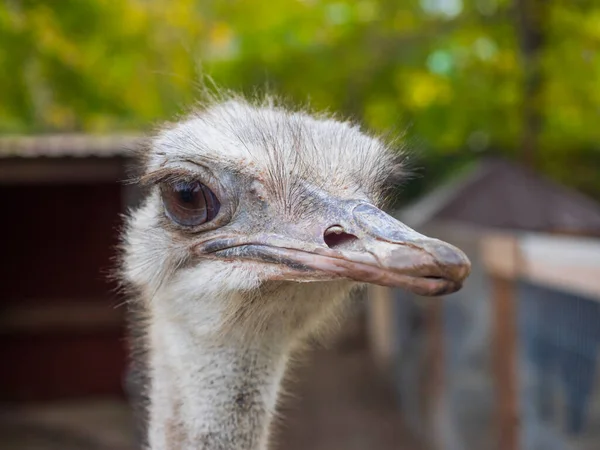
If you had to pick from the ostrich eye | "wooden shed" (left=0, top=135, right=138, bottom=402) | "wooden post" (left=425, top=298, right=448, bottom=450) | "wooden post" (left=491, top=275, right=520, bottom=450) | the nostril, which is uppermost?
"wooden shed" (left=0, top=135, right=138, bottom=402)

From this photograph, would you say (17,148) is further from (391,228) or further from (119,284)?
(391,228)

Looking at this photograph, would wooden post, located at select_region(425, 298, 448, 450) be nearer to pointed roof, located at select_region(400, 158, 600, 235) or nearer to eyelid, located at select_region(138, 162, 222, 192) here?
pointed roof, located at select_region(400, 158, 600, 235)

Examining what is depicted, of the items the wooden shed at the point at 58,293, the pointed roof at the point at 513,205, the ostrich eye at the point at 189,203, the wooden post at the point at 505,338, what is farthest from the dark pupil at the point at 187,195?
the wooden shed at the point at 58,293

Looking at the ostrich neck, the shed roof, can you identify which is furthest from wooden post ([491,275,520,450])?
the shed roof

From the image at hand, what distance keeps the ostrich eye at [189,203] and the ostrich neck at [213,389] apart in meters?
A: 0.21

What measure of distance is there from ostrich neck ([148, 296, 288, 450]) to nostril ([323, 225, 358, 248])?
15.0 inches

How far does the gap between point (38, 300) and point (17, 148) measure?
5.00 ft

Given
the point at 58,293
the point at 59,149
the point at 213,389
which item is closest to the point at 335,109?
the point at 59,149

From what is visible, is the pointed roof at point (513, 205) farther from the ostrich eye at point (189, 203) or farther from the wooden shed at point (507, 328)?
the ostrich eye at point (189, 203)

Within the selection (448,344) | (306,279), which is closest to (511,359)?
(448,344)

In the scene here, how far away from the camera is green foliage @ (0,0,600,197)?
550 cm

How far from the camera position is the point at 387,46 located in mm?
6262

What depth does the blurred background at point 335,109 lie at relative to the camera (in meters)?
5.13

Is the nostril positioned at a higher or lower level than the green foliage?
lower
